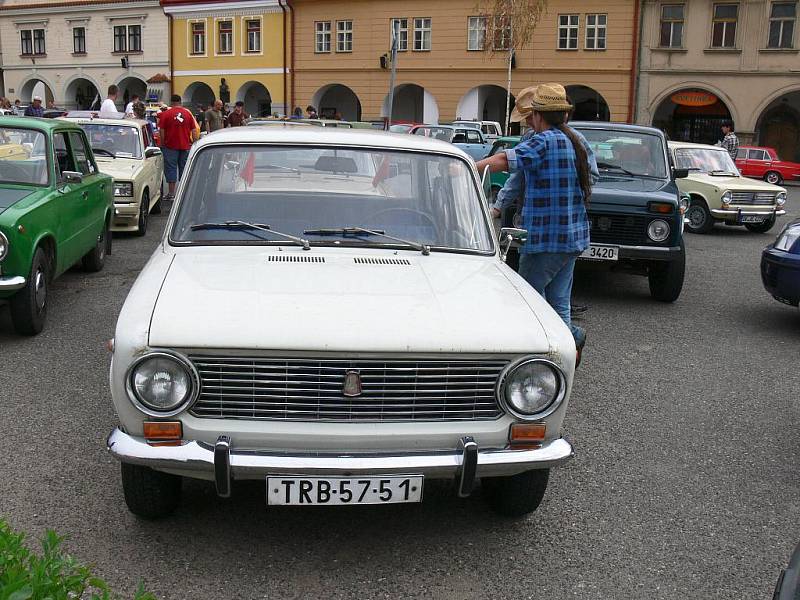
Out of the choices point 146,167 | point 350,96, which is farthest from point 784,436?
point 350,96

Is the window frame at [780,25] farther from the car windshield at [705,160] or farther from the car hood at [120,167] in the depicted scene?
the car hood at [120,167]

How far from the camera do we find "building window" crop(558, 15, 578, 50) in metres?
36.6

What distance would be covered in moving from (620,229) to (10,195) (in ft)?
18.3

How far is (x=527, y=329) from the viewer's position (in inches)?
136

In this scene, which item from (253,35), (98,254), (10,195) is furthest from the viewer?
(253,35)

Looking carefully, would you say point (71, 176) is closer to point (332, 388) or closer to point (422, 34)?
point (332, 388)

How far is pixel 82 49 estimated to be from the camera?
4744 centimetres

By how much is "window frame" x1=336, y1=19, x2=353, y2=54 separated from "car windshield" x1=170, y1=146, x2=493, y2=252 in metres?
38.0

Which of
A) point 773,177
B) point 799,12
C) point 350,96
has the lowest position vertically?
point 773,177

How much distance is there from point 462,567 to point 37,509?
1875mm

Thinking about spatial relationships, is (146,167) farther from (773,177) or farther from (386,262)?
(773,177)

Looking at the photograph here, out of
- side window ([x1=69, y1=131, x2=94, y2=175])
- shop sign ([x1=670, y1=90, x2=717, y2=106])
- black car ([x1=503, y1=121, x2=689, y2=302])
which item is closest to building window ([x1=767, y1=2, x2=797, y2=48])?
shop sign ([x1=670, y1=90, x2=717, y2=106])

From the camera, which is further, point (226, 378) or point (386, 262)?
point (386, 262)

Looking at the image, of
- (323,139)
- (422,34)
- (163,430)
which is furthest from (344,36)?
(163,430)
